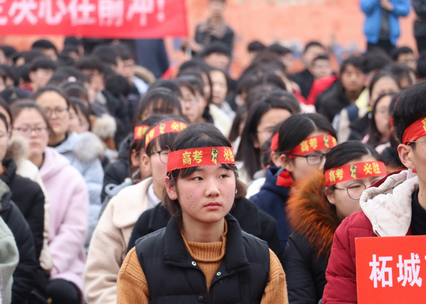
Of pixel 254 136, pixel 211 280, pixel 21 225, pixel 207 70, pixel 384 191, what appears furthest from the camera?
pixel 207 70

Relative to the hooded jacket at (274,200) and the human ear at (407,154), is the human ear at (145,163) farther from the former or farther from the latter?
the human ear at (407,154)

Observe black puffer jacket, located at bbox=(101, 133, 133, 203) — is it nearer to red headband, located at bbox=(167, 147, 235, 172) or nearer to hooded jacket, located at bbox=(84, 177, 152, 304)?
hooded jacket, located at bbox=(84, 177, 152, 304)

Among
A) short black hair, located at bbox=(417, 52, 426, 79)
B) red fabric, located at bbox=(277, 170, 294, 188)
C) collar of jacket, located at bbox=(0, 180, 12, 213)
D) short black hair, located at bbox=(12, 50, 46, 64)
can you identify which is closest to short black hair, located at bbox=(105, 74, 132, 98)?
short black hair, located at bbox=(12, 50, 46, 64)

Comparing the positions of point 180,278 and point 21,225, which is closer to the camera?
point 180,278

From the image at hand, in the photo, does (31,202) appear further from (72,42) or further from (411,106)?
(72,42)

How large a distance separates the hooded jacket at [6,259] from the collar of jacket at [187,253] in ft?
4.07

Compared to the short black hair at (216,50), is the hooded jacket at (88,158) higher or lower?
lower

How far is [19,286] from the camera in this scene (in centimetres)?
413

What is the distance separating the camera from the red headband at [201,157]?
275cm

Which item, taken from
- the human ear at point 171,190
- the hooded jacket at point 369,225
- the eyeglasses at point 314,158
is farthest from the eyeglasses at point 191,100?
the hooded jacket at point 369,225

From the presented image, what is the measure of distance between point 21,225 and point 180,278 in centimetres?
175

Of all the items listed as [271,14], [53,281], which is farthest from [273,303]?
[271,14]

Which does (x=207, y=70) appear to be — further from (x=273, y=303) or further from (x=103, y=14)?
(x=273, y=303)

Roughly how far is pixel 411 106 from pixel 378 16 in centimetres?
799
